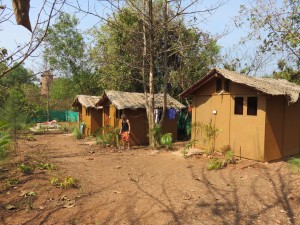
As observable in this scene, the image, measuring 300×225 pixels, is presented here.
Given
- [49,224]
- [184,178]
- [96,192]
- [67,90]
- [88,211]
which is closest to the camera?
[49,224]

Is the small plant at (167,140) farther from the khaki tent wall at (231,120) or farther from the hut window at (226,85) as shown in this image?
the hut window at (226,85)

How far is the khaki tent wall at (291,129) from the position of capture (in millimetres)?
11078

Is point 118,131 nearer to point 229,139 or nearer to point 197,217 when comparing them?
point 229,139

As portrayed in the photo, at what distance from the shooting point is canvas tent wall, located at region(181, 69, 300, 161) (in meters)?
10.2

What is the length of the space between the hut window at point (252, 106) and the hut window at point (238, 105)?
0.34 metres

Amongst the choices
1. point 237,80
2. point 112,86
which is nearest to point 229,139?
point 237,80

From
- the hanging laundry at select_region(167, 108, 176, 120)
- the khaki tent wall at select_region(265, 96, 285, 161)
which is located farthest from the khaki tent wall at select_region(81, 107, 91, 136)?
the khaki tent wall at select_region(265, 96, 285, 161)

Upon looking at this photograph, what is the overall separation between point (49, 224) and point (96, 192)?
73.7 inches

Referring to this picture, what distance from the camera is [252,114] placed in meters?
10.7

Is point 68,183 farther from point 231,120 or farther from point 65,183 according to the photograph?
point 231,120

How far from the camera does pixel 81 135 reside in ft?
65.9

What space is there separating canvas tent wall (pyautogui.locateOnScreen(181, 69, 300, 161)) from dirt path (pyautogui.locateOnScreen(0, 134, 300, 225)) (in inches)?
33.4

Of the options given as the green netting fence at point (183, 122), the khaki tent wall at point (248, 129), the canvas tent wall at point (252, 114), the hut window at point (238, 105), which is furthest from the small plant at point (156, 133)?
the green netting fence at point (183, 122)

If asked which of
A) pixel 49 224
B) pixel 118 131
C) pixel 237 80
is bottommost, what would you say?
pixel 49 224
